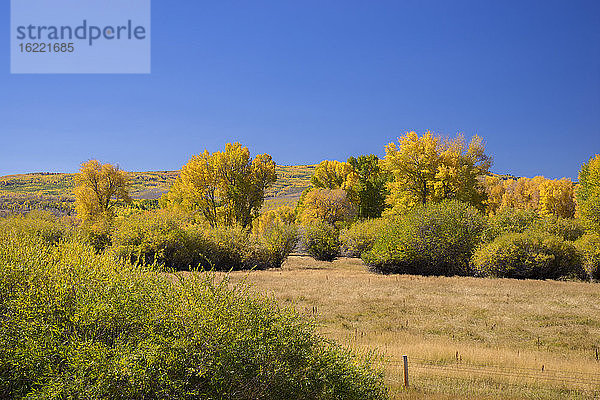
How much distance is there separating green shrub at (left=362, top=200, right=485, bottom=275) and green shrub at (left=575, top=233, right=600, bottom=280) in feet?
22.7

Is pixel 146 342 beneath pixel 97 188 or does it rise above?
beneath

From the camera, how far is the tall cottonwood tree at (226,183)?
1860 inches

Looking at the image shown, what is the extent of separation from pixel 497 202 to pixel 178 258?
214 ft

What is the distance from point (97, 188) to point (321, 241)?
2927 centimetres

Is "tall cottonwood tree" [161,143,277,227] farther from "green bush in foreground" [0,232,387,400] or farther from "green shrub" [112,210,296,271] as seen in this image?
"green bush in foreground" [0,232,387,400]

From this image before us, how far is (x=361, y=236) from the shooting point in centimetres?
4619

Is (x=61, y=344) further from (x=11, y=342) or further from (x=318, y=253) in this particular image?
(x=318, y=253)

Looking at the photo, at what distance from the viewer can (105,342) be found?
20.1ft

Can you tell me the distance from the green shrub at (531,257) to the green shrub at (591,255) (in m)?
0.43

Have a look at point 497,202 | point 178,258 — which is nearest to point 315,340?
point 178,258

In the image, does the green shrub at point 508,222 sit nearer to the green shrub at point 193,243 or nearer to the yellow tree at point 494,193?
the green shrub at point 193,243

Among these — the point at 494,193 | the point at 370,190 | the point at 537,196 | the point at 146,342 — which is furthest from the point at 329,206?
the point at 146,342

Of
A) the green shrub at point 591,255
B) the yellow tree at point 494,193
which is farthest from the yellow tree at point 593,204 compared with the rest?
→ the yellow tree at point 494,193

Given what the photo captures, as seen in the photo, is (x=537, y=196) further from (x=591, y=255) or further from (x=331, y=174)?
(x=591, y=255)
